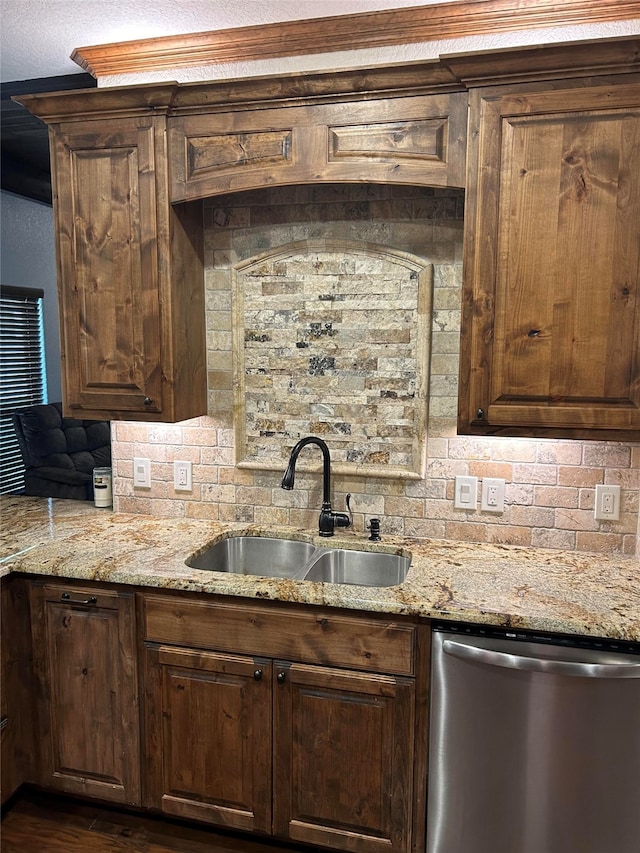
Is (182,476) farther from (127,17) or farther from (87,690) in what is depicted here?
(127,17)

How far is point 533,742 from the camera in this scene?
1835 millimetres

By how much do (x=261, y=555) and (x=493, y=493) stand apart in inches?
36.8

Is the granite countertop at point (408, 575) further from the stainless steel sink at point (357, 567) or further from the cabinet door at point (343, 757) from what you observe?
the cabinet door at point (343, 757)

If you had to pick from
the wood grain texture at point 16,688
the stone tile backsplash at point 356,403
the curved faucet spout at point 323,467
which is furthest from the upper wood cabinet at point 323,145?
the wood grain texture at point 16,688

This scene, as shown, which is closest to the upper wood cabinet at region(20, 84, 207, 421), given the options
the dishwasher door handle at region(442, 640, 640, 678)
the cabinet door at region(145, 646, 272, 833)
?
the cabinet door at region(145, 646, 272, 833)

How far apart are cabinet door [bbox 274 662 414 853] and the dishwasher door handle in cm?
20

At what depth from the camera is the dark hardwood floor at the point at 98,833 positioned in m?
2.20

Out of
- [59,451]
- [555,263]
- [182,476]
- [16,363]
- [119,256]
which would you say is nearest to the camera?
[555,263]

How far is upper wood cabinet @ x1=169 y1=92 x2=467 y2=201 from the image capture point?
6.79ft

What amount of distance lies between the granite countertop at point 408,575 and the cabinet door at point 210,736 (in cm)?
28

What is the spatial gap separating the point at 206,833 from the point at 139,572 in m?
0.99

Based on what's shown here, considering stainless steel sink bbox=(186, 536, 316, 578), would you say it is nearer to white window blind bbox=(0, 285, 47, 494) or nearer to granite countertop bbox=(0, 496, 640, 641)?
granite countertop bbox=(0, 496, 640, 641)

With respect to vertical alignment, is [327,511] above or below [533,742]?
above

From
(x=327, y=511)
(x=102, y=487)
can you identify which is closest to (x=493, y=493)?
Answer: (x=327, y=511)
